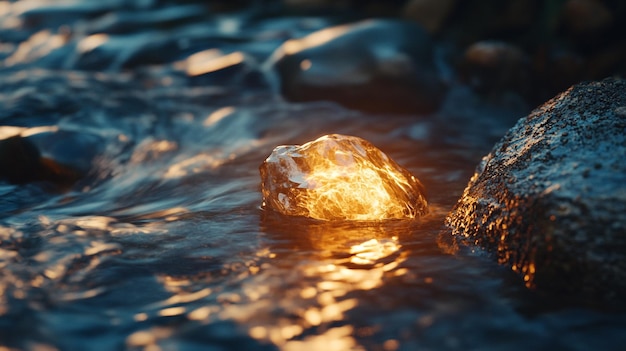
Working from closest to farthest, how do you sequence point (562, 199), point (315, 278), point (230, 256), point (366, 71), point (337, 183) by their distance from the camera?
point (562, 199) < point (315, 278) < point (230, 256) < point (337, 183) < point (366, 71)

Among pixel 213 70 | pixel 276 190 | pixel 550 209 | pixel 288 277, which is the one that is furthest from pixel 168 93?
pixel 550 209

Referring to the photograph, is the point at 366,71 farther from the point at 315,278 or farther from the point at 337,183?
the point at 315,278

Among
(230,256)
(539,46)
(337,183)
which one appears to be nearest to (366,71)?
(539,46)

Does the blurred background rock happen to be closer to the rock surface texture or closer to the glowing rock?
the rock surface texture

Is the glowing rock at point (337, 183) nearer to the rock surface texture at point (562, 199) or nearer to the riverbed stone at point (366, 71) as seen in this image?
the rock surface texture at point (562, 199)

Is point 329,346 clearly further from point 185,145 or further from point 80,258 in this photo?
point 185,145

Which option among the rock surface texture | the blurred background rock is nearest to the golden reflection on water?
the rock surface texture
